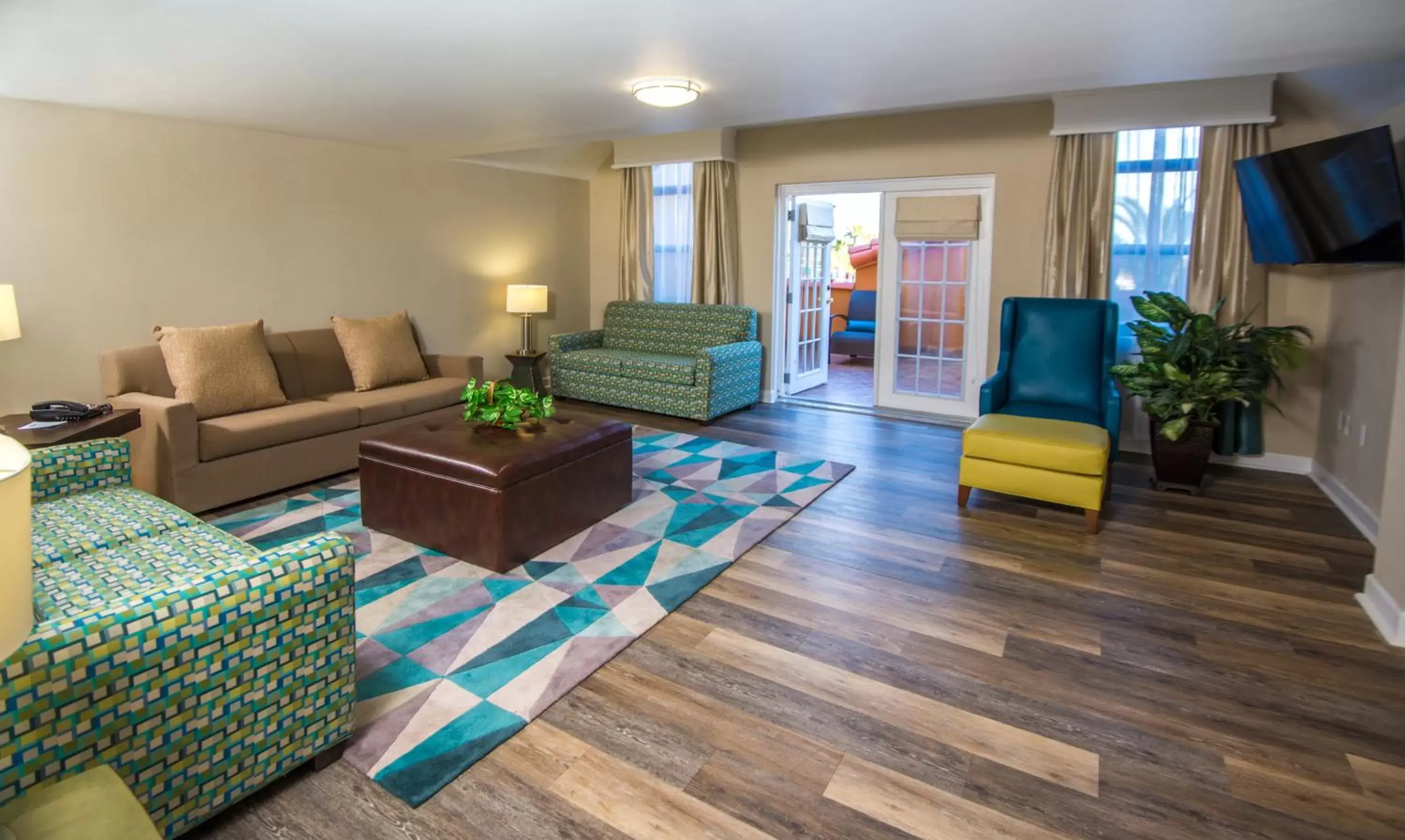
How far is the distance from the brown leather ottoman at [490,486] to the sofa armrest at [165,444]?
956mm

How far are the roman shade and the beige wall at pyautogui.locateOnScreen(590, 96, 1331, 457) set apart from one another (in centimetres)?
21

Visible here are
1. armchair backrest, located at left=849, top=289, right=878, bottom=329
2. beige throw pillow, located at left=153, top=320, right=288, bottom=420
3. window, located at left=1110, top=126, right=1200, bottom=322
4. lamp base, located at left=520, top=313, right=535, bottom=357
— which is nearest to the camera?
beige throw pillow, located at left=153, top=320, right=288, bottom=420

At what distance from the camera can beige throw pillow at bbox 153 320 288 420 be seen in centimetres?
421

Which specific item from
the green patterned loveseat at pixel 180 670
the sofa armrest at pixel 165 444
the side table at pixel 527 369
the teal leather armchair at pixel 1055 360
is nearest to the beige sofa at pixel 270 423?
the sofa armrest at pixel 165 444

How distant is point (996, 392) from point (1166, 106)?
214 cm

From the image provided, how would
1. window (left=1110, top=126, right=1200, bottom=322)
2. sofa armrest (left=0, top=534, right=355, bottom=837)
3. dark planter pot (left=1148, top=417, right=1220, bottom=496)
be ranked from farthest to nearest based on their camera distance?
1. window (left=1110, top=126, right=1200, bottom=322)
2. dark planter pot (left=1148, top=417, right=1220, bottom=496)
3. sofa armrest (left=0, top=534, right=355, bottom=837)

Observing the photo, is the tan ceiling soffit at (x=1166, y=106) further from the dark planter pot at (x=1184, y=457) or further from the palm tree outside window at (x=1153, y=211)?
the dark planter pot at (x=1184, y=457)

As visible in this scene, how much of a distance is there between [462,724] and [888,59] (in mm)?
3300

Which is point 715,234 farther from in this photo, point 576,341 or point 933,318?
point 933,318

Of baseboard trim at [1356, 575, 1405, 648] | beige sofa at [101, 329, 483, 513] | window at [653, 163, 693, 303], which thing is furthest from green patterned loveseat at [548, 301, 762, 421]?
baseboard trim at [1356, 575, 1405, 648]

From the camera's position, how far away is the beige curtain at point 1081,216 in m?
5.15

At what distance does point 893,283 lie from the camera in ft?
21.2

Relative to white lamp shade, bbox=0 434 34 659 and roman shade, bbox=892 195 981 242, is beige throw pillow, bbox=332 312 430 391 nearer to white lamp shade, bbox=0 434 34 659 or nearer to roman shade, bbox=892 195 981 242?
roman shade, bbox=892 195 981 242

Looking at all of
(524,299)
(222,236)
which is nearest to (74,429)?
(222,236)
